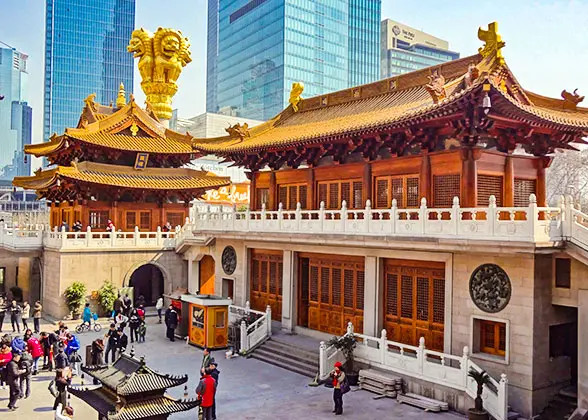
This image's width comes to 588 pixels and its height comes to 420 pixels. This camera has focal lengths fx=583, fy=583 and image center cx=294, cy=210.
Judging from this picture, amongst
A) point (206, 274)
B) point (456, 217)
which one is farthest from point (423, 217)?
point (206, 274)

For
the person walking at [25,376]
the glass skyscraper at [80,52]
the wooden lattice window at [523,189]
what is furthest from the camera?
the glass skyscraper at [80,52]

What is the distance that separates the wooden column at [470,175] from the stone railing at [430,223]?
1.48 feet

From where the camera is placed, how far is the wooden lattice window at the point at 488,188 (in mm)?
18125

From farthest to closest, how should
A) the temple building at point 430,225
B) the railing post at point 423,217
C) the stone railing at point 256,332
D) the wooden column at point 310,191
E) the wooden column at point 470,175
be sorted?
the wooden column at point 310,191, the stone railing at point 256,332, the wooden column at point 470,175, the railing post at point 423,217, the temple building at point 430,225

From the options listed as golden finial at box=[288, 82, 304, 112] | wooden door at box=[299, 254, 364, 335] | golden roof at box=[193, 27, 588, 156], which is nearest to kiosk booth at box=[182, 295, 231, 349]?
wooden door at box=[299, 254, 364, 335]

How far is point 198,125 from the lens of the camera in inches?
3474

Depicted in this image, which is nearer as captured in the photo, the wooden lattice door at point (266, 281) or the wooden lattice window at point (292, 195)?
the wooden lattice window at point (292, 195)

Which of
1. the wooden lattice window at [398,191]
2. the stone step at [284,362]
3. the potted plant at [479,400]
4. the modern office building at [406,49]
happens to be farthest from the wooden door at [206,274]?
the modern office building at [406,49]

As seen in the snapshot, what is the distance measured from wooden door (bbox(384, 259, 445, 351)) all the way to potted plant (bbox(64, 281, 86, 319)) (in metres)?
17.8

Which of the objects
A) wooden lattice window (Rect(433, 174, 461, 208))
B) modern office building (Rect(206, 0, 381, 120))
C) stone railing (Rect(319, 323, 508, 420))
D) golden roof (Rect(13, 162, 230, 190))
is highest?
modern office building (Rect(206, 0, 381, 120))

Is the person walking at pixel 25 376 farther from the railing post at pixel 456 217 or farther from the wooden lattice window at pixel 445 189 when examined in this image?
the wooden lattice window at pixel 445 189

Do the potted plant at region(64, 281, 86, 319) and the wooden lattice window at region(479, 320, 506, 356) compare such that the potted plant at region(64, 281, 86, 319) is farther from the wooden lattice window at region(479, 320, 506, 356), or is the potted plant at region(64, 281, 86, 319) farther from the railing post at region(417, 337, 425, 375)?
the wooden lattice window at region(479, 320, 506, 356)

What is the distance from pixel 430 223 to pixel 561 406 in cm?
598

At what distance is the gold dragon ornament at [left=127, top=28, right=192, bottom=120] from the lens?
4675cm
